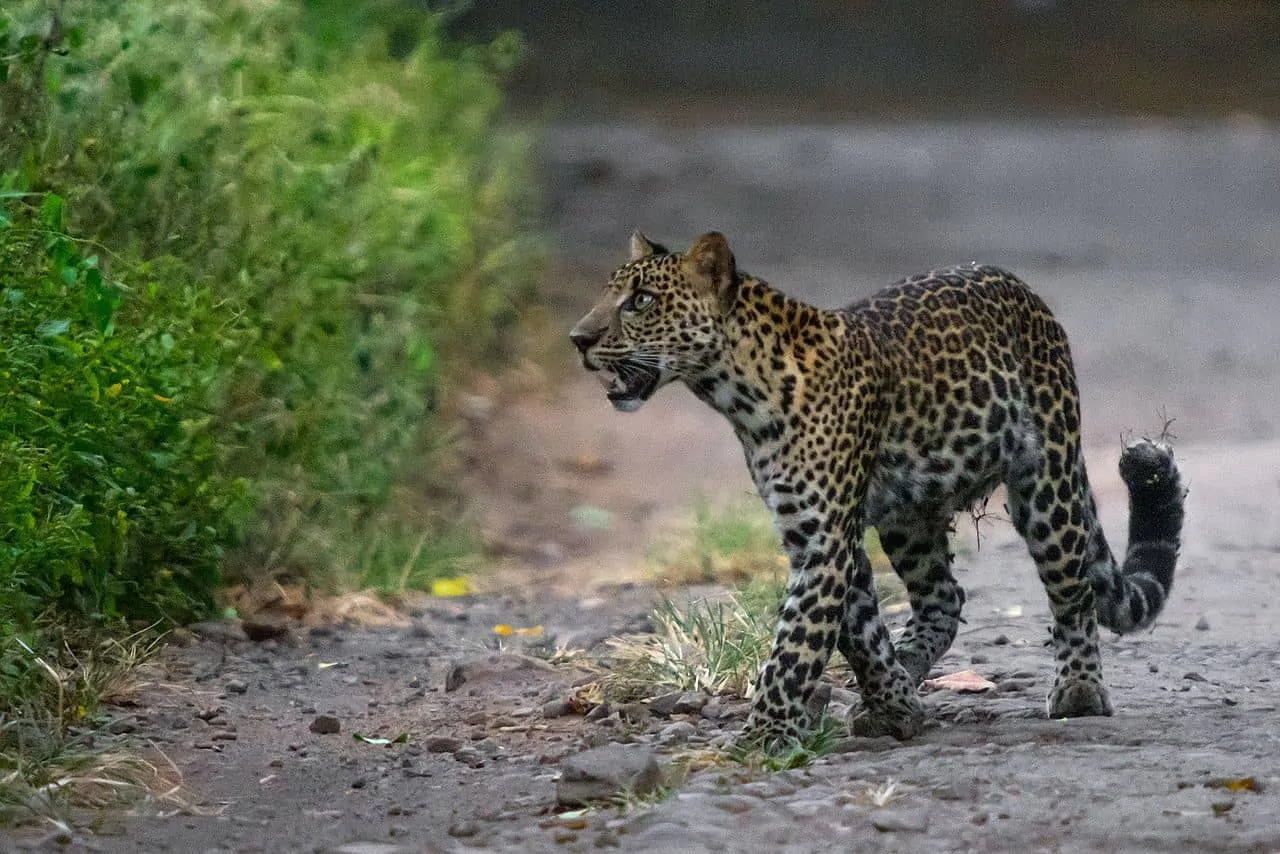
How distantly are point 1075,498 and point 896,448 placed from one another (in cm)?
62

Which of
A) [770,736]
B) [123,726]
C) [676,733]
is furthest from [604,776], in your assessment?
[123,726]

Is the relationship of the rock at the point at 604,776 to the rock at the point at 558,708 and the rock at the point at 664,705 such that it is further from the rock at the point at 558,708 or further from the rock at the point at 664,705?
the rock at the point at 558,708

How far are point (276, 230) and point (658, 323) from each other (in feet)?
9.19

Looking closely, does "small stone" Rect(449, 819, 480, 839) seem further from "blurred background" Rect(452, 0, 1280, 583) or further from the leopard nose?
"blurred background" Rect(452, 0, 1280, 583)

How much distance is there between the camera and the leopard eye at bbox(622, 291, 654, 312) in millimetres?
5859

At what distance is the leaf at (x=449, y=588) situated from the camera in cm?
902

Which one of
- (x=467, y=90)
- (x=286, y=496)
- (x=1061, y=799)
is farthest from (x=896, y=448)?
(x=467, y=90)

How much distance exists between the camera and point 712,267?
5.90 meters

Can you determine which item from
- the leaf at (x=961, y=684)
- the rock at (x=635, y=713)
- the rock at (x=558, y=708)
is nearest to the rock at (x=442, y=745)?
the rock at (x=558, y=708)

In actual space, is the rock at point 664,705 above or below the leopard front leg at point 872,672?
below

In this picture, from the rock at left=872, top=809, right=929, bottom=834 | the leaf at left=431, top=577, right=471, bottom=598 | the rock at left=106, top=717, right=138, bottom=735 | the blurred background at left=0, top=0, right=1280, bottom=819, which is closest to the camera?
the rock at left=872, top=809, right=929, bottom=834

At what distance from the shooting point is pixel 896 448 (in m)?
6.13

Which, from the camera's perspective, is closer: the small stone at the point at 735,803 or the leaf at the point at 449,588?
the small stone at the point at 735,803

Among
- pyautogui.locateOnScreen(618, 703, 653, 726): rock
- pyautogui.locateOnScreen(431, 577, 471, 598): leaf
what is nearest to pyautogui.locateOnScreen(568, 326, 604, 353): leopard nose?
pyautogui.locateOnScreen(618, 703, 653, 726): rock
